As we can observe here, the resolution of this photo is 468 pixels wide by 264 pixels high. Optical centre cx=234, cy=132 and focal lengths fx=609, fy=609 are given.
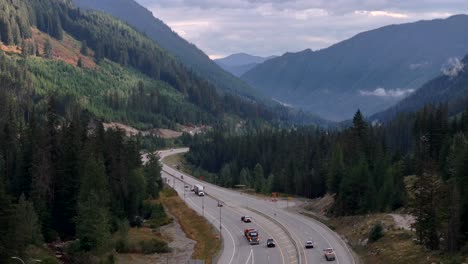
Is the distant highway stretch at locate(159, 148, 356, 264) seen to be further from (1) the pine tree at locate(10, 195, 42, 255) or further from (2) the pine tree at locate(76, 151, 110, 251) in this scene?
(1) the pine tree at locate(10, 195, 42, 255)

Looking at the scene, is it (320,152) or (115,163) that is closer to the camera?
(115,163)

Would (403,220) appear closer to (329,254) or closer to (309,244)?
(309,244)

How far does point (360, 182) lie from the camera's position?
108562 mm

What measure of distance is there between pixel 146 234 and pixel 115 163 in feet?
45.8

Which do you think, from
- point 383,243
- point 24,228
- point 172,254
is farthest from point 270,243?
point 24,228

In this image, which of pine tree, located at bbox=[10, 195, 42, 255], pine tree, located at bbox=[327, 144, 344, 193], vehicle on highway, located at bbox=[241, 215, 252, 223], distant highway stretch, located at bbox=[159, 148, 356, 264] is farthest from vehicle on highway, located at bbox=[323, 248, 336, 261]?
pine tree, located at bbox=[327, 144, 344, 193]

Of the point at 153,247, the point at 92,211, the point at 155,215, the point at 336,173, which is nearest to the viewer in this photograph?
the point at 92,211

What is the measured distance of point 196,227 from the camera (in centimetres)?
10894

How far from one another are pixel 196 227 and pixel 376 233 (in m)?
37.0

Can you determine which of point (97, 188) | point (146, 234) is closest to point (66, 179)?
point (97, 188)

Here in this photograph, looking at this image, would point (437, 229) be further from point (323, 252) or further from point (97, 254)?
point (97, 254)

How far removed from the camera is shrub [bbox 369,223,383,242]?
82625 mm

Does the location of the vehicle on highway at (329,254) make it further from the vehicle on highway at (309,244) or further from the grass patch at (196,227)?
the grass patch at (196,227)

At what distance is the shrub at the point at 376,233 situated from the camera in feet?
271
